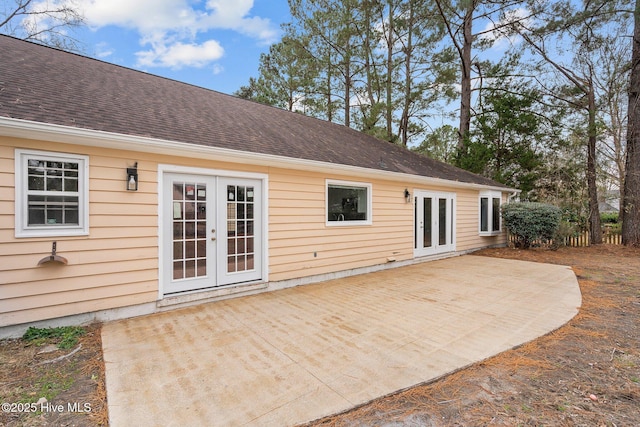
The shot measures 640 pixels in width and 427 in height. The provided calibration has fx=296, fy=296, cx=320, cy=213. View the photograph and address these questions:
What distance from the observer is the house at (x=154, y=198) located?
11.2 ft

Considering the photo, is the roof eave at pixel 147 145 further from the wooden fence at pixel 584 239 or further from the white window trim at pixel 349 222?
the wooden fence at pixel 584 239

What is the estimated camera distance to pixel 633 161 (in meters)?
10.4

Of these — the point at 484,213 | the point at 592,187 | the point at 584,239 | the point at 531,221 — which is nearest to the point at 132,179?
the point at 484,213

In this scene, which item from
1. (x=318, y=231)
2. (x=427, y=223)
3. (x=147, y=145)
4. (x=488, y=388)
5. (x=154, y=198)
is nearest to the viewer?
(x=488, y=388)

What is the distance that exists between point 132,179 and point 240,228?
68.9 inches

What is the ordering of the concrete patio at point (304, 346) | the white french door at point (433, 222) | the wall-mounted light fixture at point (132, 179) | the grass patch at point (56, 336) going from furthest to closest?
the white french door at point (433, 222) < the wall-mounted light fixture at point (132, 179) < the grass patch at point (56, 336) < the concrete patio at point (304, 346)

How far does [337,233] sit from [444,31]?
11.7 metres

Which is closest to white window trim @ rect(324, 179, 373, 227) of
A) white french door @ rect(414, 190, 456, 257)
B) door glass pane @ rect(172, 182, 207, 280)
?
white french door @ rect(414, 190, 456, 257)

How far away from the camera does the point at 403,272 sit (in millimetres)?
7066

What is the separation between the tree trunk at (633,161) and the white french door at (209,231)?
13.1m

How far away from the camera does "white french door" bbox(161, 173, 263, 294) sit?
173 inches

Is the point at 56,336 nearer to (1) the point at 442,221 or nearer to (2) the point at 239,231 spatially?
(2) the point at 239,231

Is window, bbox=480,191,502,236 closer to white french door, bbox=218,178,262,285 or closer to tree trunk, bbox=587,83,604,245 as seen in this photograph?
tree trunk, bbox=587,83,604,245

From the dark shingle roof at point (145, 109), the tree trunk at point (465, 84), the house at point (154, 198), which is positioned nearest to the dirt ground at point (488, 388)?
the house at point (154, 198)
